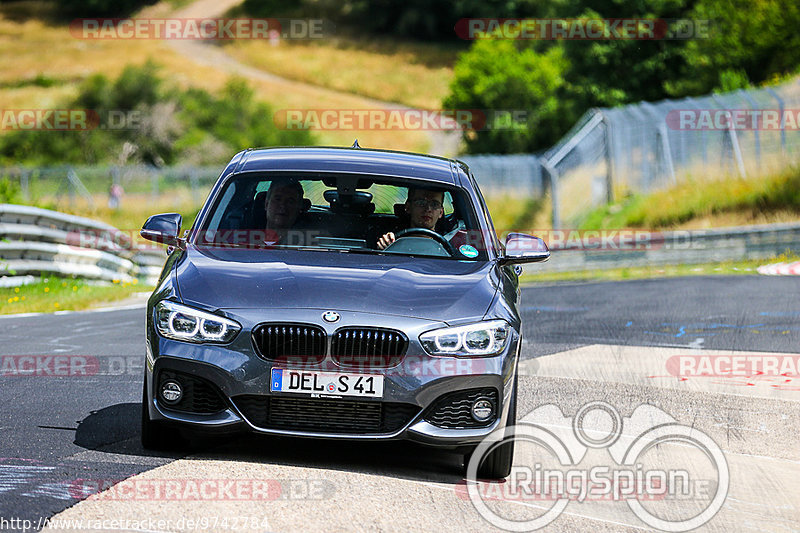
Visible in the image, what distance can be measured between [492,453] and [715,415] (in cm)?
262

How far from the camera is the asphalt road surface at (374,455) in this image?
17.4 feet

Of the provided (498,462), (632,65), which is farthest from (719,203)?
(632,65)

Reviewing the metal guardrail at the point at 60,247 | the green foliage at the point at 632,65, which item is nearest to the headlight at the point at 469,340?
the metal guardrail at the point at 60,247

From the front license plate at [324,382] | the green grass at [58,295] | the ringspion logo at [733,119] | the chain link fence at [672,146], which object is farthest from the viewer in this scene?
the chain link fence at [672,146]

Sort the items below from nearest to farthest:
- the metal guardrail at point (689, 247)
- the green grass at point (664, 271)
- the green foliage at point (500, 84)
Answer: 1. the green grass at point (664, 271)
2. the metal guardrail at point (689, 247)
3. the green foliage at point (500, 84)

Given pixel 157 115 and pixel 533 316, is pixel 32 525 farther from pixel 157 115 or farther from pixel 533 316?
pixel 157 115

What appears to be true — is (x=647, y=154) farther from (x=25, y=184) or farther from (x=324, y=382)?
(x=324, y=382)

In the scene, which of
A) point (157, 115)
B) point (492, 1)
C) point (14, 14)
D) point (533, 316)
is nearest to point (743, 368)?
point (533, 316)

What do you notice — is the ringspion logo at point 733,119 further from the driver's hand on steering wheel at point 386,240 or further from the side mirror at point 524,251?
the driver's hand on steering wheel at point 386,240

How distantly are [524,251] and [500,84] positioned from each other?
66150 mm

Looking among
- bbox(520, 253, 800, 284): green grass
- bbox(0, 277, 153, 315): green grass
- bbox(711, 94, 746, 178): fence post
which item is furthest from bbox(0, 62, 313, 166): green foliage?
bbox(0, 277, 153, 315): green grass

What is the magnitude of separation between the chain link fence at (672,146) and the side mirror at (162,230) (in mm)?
23145

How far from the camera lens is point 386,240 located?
24.0 ft

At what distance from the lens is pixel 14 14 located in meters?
124
